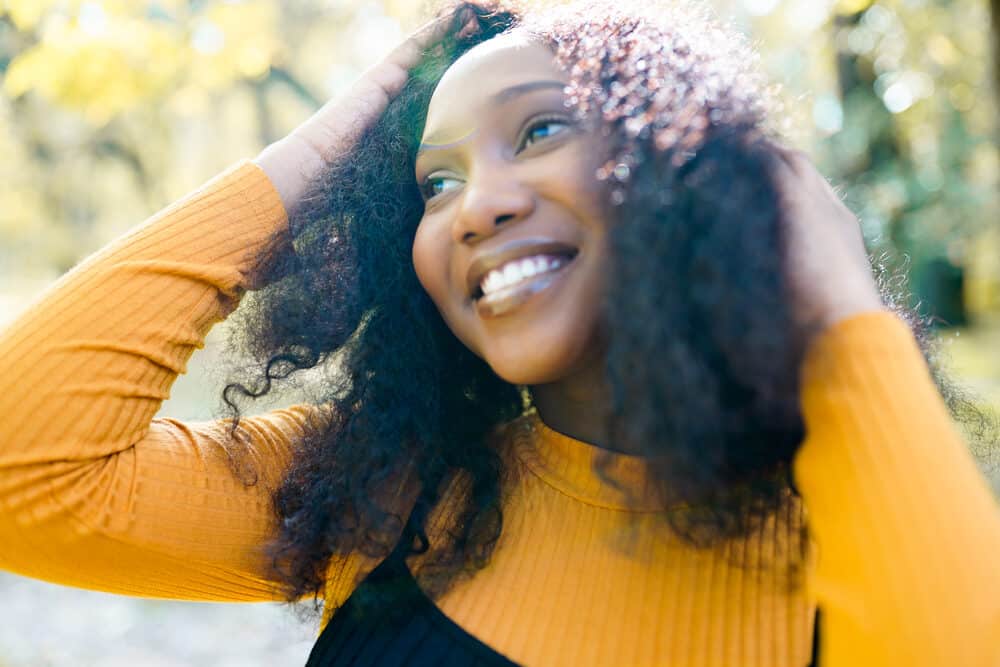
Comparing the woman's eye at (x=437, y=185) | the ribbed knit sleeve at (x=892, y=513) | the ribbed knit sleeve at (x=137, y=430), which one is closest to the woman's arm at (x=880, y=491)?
the ribbed knit sleeve at (x=892, y=513)

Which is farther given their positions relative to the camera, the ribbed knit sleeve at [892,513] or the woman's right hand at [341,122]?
the woman's right hand at [341,122]

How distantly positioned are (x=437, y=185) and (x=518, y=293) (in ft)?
1.35

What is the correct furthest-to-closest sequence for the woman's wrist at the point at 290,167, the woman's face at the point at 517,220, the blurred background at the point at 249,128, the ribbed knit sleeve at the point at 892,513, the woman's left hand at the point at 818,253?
the blurred background at the point at 249,128 → the woman's wrist at the point at 290,167 → the woman's face at the point at 517,220 → the woman's left hand at the point at 818,253 → the ribbed knit sleeve at the point at 892,513

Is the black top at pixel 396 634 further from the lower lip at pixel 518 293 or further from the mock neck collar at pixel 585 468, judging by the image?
the lower lip at pixel 518 293

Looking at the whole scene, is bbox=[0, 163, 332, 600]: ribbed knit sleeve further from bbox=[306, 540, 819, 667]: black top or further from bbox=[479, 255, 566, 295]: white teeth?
bbox=[479, 255, 566, 295]: white teeth

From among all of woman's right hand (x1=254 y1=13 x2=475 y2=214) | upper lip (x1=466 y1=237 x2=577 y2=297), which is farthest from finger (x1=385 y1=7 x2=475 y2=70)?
upper lip (x1=466 y1=237 x2=577 y2=297)

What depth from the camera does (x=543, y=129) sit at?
5.06 feet

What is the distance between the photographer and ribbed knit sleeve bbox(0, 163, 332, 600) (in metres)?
1.56

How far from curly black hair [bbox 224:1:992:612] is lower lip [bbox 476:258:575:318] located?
0.47 feet

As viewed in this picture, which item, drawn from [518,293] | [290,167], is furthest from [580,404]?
[290,167]

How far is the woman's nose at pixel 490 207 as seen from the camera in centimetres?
147

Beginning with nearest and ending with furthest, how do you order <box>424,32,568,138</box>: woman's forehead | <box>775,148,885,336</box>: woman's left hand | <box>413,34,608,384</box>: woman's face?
<box>775,148,885,336</box>: woman's left hand < <box>413,34,608,384</box>: woman's face < <box>424,32,568,138</box>: woman's forehead

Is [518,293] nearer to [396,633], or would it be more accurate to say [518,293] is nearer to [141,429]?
[396,633]

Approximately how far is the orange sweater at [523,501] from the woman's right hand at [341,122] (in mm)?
77
